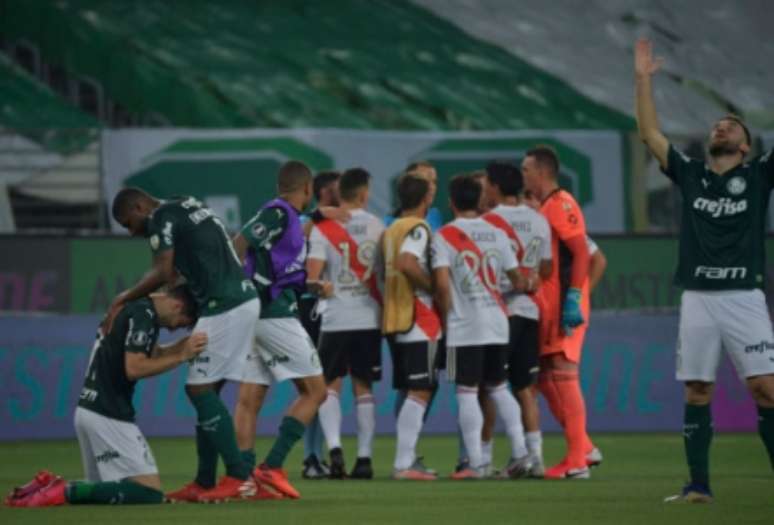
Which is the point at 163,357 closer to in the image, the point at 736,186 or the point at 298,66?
the point at 736,186

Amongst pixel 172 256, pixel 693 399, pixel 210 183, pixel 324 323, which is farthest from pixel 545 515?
pixel 210 183

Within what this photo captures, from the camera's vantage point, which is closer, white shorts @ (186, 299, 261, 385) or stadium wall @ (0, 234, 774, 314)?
white shorts @ (186, 299, 261, 385)

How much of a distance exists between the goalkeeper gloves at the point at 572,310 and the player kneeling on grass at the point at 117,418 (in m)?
3.46

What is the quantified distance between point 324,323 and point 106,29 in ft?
47.7

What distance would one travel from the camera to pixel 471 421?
42.5 ft

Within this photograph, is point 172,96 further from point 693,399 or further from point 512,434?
point 693,399

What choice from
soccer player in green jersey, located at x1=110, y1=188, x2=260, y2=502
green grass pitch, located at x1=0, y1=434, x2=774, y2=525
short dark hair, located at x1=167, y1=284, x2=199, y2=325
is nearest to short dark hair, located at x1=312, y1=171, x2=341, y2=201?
green grass pitch, located at x1=0, y1=434, x2=774, y2=525

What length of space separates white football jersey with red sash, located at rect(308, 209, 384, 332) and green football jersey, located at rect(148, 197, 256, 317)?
2864 mm

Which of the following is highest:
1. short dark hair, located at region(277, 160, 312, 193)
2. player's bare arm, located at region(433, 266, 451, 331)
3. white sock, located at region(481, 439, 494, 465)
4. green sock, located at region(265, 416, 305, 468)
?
short dark hair, located at region(277, 160, 312, 193)

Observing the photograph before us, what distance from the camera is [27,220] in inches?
895

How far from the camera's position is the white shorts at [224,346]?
34.9 feet

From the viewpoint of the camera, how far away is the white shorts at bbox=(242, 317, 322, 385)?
11383 millimetres

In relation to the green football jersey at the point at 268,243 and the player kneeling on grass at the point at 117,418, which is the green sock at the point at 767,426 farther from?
the player kneeling on grass at the point at 117,418

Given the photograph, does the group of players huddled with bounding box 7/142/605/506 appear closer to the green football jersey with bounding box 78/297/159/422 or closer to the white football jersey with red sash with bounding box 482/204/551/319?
the white football jersey with red sash with bounding box 482/204/551/319
